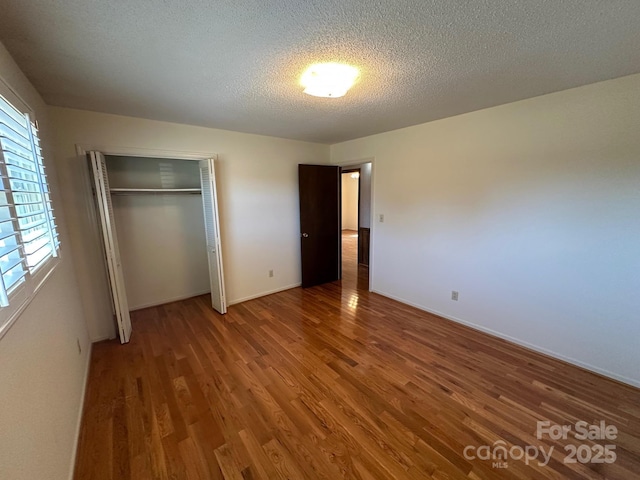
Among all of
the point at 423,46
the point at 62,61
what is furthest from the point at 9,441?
the point at 423,46

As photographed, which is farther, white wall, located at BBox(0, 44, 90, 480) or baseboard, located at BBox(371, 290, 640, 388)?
baseboard, located at BBox(371, 290, 640, 388)

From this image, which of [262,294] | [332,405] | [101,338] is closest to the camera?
[332,405]

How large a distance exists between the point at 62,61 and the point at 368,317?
11.4 feet

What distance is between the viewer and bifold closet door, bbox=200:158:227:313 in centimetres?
312

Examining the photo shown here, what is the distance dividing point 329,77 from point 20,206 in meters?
1.91

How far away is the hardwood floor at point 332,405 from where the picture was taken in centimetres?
150

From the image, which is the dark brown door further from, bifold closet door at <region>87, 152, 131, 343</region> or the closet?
bifold closet door at <region>87, 152, 131, 343</region>

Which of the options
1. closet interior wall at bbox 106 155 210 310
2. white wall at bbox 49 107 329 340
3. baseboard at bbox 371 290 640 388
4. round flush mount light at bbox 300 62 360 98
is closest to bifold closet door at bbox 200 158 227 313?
white wall at bbox 49 107 329 340

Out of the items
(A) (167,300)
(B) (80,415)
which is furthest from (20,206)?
(A) (167,300)

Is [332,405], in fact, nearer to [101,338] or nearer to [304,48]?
[304,48]

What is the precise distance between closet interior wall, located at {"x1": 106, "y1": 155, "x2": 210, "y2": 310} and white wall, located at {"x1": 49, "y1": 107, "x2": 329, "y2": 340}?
2.02 feet

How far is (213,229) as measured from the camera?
326 cm

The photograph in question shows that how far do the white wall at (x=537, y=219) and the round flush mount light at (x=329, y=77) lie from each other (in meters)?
1.69

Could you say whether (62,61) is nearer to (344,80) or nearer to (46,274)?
(46,274)
